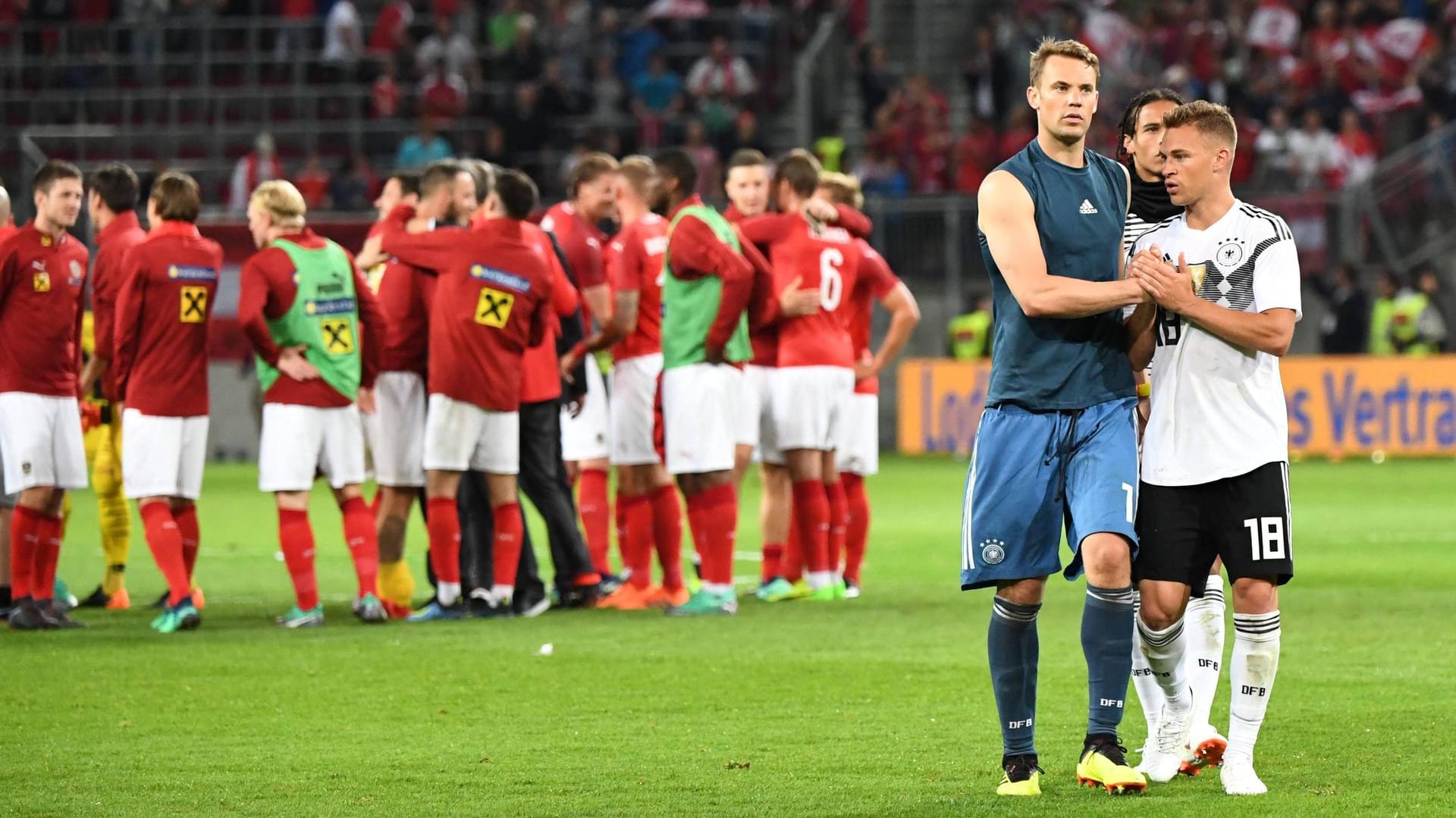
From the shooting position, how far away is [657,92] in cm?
2938

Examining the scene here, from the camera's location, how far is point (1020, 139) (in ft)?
92.5

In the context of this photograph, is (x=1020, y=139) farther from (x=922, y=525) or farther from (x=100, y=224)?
(x=100, y=224)

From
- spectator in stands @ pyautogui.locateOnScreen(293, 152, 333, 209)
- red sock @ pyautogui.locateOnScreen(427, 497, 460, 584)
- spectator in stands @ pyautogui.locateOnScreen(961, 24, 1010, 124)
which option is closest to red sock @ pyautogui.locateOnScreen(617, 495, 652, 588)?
red sock @ pyautogui.locateOnScreen(427, 497, 460, 584)

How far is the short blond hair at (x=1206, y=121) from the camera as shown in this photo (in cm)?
628

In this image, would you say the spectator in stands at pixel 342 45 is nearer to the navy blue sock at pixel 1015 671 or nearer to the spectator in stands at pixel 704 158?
the spectator in stands at pixel 704 158

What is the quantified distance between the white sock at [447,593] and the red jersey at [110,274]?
2.03 m

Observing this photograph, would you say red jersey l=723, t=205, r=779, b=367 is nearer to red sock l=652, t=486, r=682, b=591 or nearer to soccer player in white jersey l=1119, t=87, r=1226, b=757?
red sock l=652, t=486, r=682, b=591

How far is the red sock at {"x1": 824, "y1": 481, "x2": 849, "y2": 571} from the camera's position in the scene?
1240 cm

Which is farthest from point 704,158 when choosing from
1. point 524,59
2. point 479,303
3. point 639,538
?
point 479,303

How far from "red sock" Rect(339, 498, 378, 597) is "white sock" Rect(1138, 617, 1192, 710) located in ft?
17.9

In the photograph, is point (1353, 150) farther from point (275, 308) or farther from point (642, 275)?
point (275, 308)

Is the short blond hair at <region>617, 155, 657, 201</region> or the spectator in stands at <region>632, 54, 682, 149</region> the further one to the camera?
the spectator in stands at <region>632, 54, 682, 149</region>

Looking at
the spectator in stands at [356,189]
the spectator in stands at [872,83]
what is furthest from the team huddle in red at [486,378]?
the spectator in stands at [872,83]

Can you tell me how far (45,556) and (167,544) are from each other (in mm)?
781
